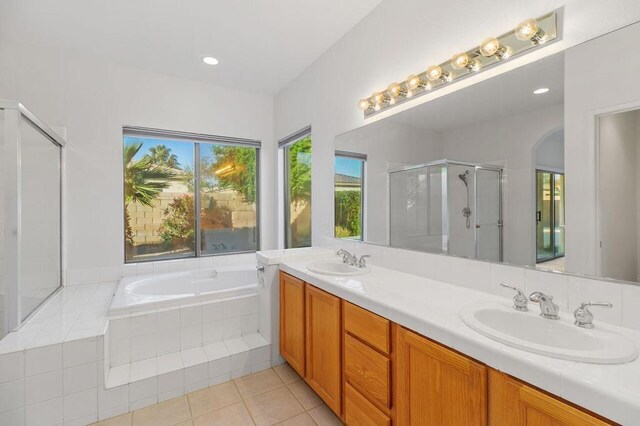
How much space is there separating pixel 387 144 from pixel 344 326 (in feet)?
4.06

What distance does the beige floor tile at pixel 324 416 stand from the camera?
177cm

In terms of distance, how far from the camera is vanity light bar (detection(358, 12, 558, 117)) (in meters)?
1.28

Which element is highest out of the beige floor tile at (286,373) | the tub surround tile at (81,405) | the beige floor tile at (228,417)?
the tub surround tile at (81,405)

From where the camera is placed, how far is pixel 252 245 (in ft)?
12.9

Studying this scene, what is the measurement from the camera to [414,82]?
1.82 metres

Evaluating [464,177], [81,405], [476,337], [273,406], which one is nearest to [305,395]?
[273,406]

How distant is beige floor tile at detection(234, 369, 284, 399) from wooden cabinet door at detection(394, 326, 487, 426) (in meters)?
1.18

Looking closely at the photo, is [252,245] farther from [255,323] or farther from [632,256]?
[632,256]

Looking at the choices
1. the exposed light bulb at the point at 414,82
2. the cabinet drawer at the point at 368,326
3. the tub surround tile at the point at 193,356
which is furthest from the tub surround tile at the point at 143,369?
the exposed light bulb at the point at 414,82

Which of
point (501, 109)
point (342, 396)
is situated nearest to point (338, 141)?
point (501, 109)

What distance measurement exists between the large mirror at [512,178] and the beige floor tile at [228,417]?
140 centimetres

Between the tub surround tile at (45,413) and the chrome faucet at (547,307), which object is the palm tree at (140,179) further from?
the chrome faucet at (547,307)

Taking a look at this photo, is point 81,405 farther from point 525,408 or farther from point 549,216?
point 549,216

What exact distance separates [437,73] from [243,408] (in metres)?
2.33
